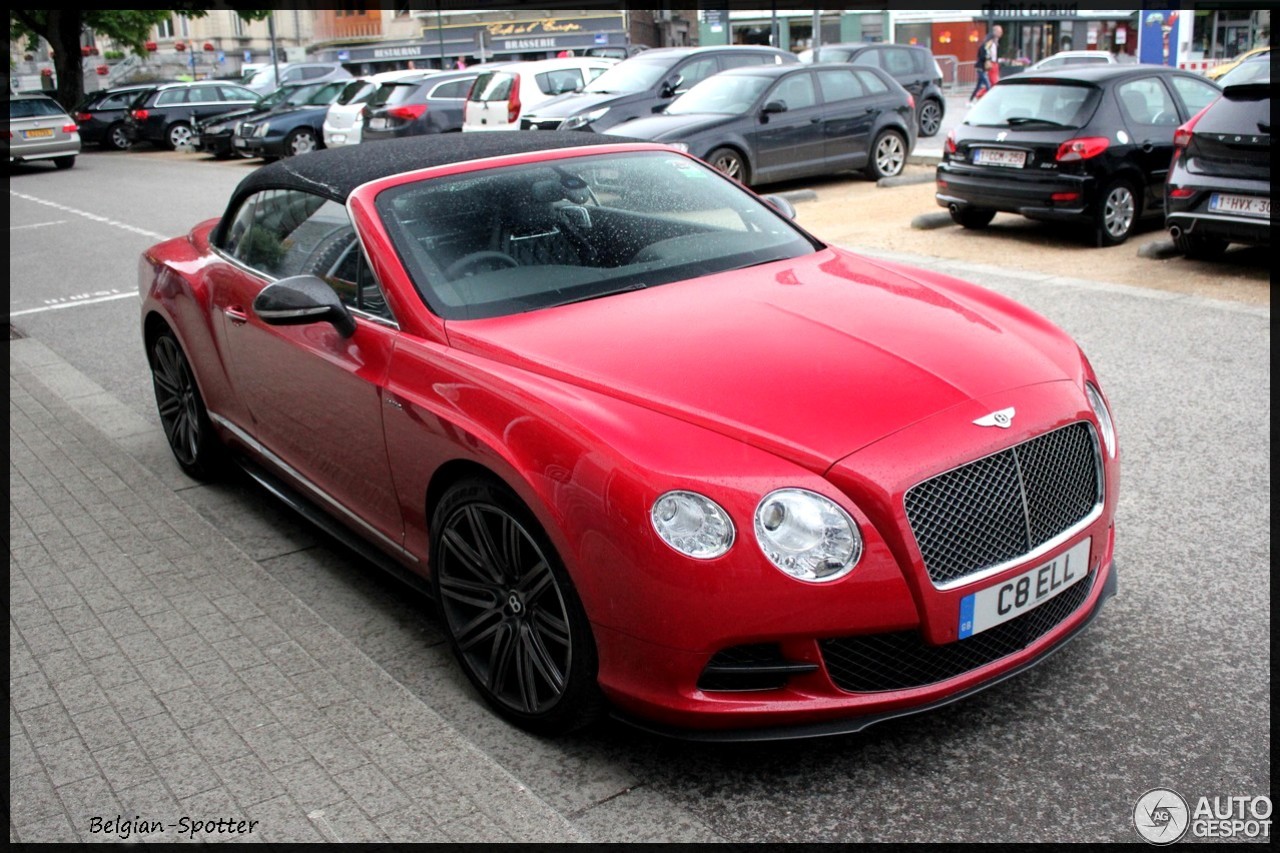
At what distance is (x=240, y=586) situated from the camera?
4.55 metres

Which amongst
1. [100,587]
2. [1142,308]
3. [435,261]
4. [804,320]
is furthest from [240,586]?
[1142,308]

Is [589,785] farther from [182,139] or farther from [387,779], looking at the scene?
[182,139]

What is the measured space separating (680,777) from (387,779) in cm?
73

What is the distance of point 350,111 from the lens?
949 inches

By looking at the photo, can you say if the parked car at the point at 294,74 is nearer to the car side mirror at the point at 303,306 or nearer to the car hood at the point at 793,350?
the car side mirror at the point at 303,306

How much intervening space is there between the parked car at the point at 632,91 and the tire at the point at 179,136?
55.9 ft

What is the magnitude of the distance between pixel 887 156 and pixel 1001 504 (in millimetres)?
14207

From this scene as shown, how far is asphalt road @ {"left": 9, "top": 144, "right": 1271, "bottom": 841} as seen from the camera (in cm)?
304

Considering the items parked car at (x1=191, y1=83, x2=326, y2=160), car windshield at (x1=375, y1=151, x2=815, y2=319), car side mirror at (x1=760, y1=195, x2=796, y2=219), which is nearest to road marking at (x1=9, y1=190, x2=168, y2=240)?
parked car at (x1=191, y1=83, x2=326, y2=160)

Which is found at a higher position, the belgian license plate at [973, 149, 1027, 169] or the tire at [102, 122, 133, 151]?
the tire at [102, 122, 133, 151]

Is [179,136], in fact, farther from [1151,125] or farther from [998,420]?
[998,420]

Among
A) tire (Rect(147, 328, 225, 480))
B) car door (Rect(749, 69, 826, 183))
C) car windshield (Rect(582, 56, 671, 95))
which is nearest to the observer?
tire (Rect(147, 328, 225, 480))

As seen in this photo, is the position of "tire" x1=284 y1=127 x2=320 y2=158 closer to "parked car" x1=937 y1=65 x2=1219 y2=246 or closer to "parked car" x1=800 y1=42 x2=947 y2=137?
"parked car" x1=800 y1=42 x2=947 y2=137

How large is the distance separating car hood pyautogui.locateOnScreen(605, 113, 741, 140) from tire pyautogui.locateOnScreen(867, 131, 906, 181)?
7.87 feet
